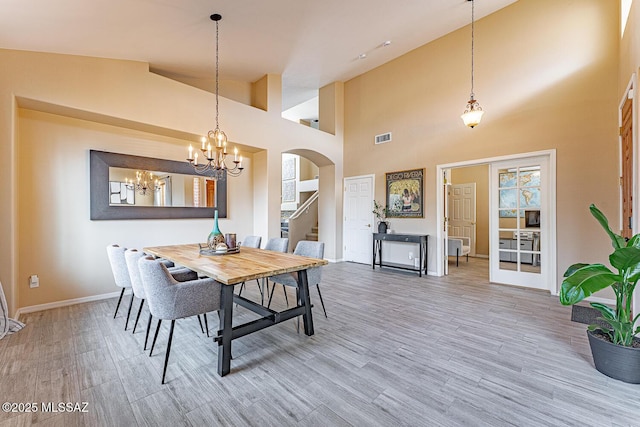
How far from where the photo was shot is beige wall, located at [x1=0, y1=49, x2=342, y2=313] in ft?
9.59

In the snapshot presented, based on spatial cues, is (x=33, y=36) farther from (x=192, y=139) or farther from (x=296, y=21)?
(x=296, y=21)

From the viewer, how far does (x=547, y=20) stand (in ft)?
13.2

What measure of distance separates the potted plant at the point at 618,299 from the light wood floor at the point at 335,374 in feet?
0.38

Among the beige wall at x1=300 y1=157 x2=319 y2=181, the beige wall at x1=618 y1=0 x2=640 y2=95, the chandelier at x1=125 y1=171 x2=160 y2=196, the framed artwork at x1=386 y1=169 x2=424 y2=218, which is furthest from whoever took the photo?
the beige wall at x1=300 y1=157 x2=319 y2=181

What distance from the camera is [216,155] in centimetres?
405

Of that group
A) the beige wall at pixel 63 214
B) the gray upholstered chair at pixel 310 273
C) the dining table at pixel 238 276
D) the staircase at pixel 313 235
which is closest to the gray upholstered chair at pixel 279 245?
the gray upholstered chair at pixel 310 273

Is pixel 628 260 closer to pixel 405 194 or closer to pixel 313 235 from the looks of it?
pixel 405 194

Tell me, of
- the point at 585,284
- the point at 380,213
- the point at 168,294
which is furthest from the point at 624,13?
the point at 168,294

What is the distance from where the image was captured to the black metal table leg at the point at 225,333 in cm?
201

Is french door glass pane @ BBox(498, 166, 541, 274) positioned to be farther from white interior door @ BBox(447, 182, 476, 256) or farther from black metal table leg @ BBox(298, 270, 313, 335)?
black metal table leg @ BBox(298, 270, 313, 335)

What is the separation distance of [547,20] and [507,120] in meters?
1.43

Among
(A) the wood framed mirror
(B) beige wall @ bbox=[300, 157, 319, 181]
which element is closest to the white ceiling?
(A) the wood framed mirror

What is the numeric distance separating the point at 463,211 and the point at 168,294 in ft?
24.7

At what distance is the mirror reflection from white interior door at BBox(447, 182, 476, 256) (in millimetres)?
6296
